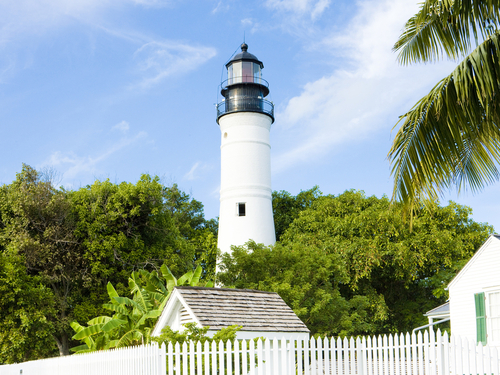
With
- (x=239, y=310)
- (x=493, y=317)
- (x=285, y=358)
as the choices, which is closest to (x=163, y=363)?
(x=285, y=358)

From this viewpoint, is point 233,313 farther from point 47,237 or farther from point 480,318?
point 47,237

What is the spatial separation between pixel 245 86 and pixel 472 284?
16952 mm

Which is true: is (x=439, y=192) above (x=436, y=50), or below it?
below

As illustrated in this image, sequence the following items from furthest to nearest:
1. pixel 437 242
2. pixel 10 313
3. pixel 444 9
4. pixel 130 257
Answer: pixel 437 242 → pixel 130 257 → pixel 10 313 → pixel 444 9

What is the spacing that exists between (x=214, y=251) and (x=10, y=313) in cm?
1329

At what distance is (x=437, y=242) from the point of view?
2828 centimetres

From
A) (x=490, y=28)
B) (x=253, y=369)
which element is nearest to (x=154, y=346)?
(x=253, y=369)

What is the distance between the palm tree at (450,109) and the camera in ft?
23.2

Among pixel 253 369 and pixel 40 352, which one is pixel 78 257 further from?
pixel 253 369

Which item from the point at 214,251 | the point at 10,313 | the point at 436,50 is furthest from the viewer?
the point at 214,251

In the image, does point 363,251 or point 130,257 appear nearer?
point 130,257

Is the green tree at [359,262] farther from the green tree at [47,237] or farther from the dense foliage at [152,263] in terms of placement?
the green tree at [47,237]

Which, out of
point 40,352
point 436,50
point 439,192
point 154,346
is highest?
point 436,50

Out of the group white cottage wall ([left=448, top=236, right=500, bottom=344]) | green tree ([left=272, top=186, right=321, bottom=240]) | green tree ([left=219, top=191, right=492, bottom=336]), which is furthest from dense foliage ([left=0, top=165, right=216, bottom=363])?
white cottage wall ([left=448, top=236, right=500, bottom=344])
